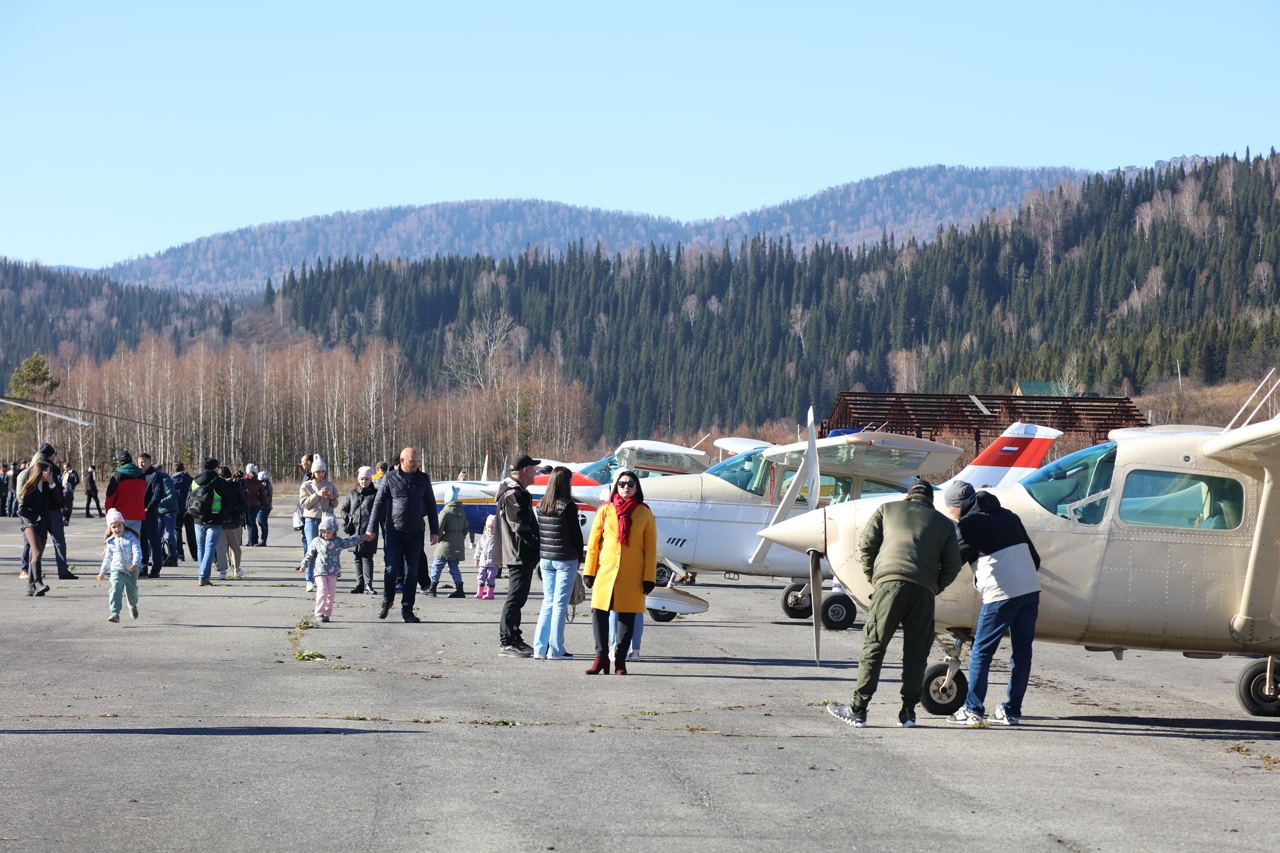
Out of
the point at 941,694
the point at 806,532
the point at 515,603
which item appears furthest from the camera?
the point at 515,603

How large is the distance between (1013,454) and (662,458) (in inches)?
382

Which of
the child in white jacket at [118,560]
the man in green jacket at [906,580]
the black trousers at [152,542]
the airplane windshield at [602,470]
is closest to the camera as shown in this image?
the man in green jacket at [906,580]

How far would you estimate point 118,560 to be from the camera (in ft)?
49.1

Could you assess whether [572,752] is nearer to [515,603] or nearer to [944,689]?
[944,689]

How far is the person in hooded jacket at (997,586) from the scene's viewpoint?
33.6 ft

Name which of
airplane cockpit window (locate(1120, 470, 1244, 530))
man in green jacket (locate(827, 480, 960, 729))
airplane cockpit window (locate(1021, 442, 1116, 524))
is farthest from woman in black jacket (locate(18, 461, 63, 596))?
airplane cockpit window (locate(1120, 470, 1244, 530))

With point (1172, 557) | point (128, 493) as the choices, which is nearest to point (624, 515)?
point (1172, 557)

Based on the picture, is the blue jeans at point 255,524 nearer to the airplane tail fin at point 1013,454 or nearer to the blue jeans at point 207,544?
the blue jeans at point 207,544

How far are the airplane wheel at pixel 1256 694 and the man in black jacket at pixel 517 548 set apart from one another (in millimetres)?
5897

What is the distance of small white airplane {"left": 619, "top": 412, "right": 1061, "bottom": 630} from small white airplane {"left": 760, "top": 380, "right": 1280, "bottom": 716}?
712cm

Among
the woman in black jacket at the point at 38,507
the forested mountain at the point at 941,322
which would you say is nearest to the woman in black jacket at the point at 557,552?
the woman in black jacket at the point at 38,507

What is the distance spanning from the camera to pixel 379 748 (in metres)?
8.55

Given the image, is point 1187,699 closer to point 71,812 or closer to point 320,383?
point 71,812

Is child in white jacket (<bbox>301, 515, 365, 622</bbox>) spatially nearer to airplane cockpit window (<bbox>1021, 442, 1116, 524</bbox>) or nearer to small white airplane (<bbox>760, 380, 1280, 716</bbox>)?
small white airplane (<bbox>760, 380, 1280, 716</bbox>)
